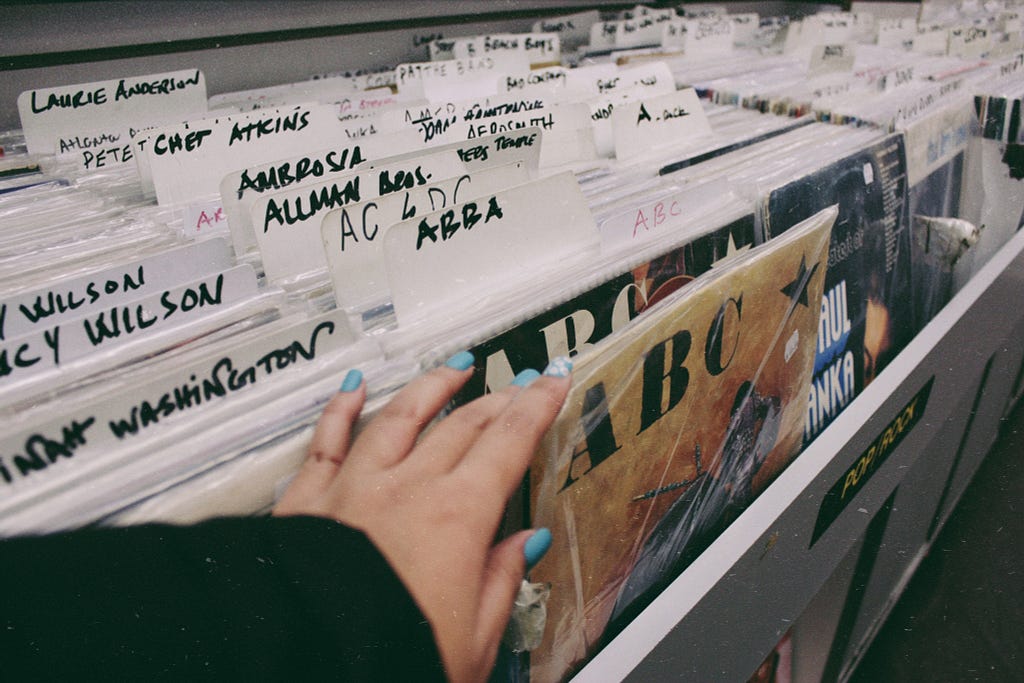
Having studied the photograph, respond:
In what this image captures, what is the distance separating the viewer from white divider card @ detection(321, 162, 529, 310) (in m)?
0.48

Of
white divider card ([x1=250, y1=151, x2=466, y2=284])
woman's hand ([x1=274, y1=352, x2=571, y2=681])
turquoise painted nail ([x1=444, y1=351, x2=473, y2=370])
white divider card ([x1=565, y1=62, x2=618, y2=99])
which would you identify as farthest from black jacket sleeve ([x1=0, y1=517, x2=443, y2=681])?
white divider card ([x1=565, y1=62, x2=618, y2=99])

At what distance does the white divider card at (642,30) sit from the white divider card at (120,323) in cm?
144

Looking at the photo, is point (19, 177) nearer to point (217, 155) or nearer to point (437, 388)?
point (217, 155)

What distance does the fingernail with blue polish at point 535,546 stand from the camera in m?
0.41

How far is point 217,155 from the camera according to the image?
2.11ft

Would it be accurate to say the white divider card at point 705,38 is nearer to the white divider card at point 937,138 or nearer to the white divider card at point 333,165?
the white divider card at point 937,138

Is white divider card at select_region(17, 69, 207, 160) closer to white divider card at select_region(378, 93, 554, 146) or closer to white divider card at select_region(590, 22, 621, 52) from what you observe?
white divider card at select_region(378, 93, 554, 146)

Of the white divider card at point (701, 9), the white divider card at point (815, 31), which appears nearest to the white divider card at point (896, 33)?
the white divider card at point (815, 31)

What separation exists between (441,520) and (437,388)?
94 mm

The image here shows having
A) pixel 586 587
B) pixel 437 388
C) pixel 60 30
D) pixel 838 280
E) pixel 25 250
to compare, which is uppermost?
pixel 60 30

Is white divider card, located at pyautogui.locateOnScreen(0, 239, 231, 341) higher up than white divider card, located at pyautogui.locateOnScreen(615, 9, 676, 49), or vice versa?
white divider card, located at pyautogui.locateOnScreen(615, 9, 676, 49)

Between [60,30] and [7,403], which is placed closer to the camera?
[7,403]

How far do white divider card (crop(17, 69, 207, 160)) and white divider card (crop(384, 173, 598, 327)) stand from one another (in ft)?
1.83

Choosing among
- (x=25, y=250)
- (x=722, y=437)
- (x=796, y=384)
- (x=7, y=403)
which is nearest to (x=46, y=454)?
(x=7, y=403)
